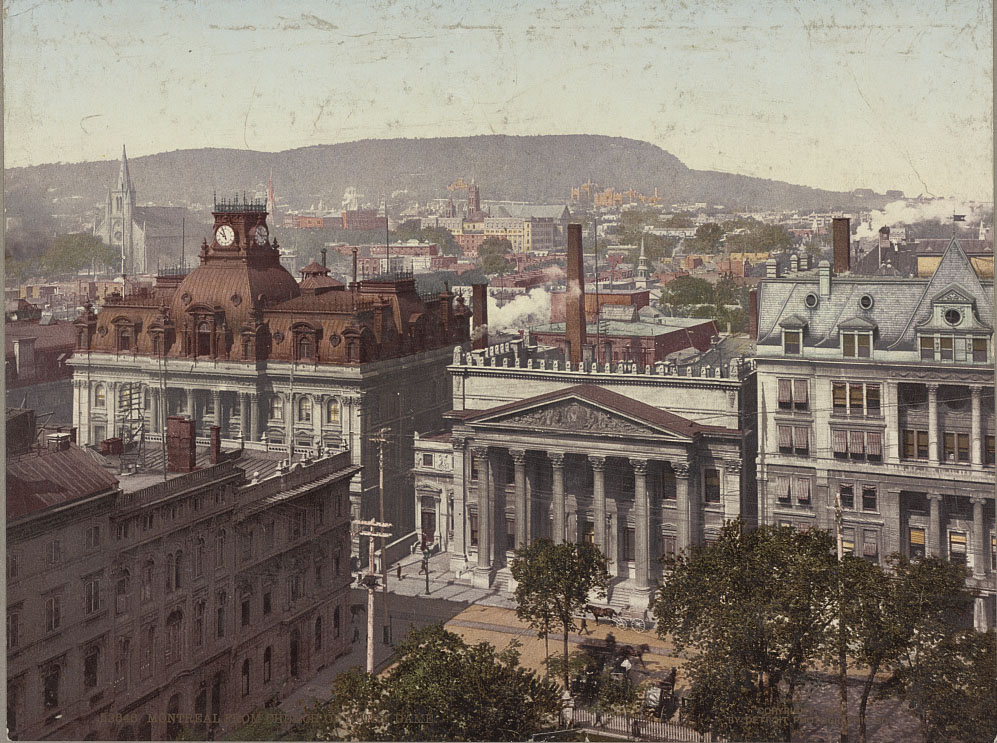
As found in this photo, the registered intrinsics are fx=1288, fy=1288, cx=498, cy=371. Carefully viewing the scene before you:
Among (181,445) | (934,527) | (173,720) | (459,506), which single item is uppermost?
(181,445)

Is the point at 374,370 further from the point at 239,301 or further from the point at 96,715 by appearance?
the point at 96,715

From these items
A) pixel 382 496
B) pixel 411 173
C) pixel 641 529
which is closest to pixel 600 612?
pixel 641 529

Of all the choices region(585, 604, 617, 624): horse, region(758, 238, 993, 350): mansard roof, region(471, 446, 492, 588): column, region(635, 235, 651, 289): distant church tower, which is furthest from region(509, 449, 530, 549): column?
region(758, 238, 993, 350): mansard roof

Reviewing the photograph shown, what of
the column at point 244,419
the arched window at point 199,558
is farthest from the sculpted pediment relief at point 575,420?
the arched window at point 199,558

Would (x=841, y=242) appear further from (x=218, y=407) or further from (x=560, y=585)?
(x=218, y=407)

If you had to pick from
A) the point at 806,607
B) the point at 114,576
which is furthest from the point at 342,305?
the point at 806,607

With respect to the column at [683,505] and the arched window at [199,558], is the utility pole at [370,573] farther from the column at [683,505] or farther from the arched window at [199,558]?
the column at [683,505]
